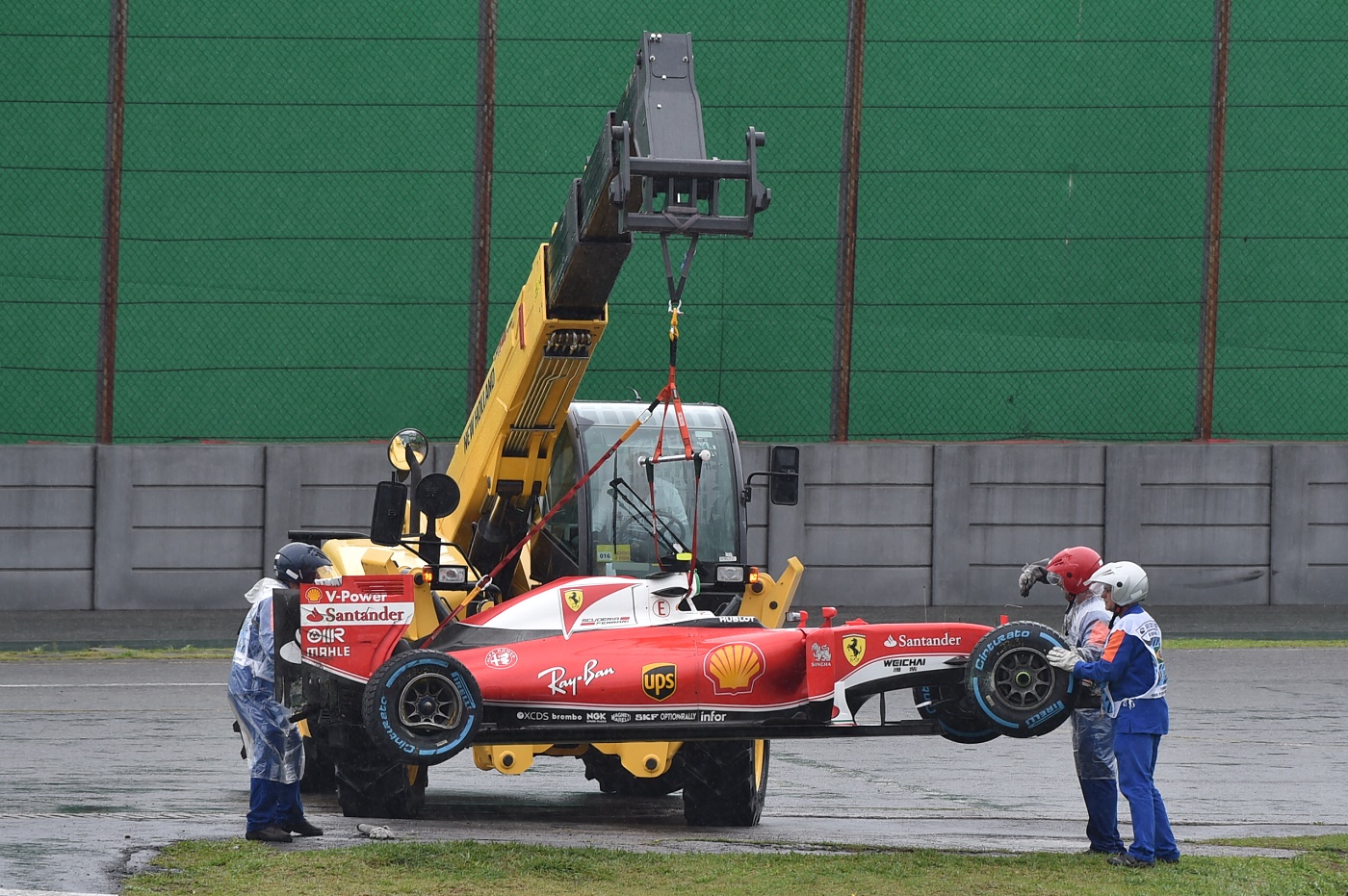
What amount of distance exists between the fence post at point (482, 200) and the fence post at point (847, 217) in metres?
4.47

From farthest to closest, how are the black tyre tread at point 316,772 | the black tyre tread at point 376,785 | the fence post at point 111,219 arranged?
the fence post at point 111,219 < the black tyre tread at point 316,772 < the black tyre tread at point 376,785

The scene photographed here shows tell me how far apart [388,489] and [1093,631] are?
4.35m

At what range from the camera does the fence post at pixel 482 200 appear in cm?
2064

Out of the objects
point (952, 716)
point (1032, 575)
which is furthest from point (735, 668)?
point (1032, 575)

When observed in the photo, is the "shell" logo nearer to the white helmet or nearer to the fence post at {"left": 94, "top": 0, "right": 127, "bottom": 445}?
the white helmet

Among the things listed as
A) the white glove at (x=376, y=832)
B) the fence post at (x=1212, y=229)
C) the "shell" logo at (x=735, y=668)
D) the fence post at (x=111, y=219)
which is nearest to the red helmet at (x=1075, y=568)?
the "shell" logo at (x=735, y=668)

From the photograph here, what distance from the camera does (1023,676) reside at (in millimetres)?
8070

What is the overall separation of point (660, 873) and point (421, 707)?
1.41m

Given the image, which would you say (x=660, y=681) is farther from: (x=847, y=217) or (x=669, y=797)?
(x=847, y=217)

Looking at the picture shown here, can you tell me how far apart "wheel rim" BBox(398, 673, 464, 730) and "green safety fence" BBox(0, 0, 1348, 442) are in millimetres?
12530

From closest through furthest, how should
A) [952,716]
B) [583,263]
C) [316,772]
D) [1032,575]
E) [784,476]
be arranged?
[952,716] < [1032,575] < [583,263] < [784,476] < [316,772]

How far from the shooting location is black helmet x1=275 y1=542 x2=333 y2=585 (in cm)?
890

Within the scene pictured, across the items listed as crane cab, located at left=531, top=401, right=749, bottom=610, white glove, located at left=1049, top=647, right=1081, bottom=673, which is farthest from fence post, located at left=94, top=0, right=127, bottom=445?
white glove, located at left=1049, top=647, right=1081, bottom=673

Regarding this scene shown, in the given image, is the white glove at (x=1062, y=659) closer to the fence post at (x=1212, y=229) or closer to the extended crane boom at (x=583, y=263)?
the extended crane boom at (x=583, y=263)
